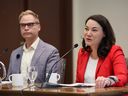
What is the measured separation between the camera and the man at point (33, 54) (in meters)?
3.47

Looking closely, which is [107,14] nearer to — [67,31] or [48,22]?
[67,31]

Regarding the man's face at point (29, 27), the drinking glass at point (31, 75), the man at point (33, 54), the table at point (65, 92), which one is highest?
the man's face at point (29, 27)

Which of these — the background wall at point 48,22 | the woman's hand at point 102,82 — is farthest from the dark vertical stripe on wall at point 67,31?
the woman's hand at point 102,82

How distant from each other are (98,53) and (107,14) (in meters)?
2.11

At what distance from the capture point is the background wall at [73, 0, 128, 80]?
515cm

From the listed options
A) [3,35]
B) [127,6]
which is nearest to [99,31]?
[127,6]

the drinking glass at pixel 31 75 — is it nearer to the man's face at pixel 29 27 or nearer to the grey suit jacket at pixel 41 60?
the grey suit jacket at pixel 41 60

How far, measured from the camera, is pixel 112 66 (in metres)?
3.11

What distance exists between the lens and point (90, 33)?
3.22 meters

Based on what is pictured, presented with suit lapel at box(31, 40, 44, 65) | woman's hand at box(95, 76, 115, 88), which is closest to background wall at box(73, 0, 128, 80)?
suit lapel at box(31, 40, 44, 65)

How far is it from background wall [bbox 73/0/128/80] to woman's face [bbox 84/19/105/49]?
1894mm

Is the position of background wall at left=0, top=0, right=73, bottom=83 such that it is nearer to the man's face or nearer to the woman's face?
the man's face

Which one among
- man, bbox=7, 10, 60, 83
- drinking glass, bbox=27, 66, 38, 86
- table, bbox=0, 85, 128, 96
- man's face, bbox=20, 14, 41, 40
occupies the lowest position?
table, bbox=0, 85, 128, 96

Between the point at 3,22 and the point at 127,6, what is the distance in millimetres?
1886
